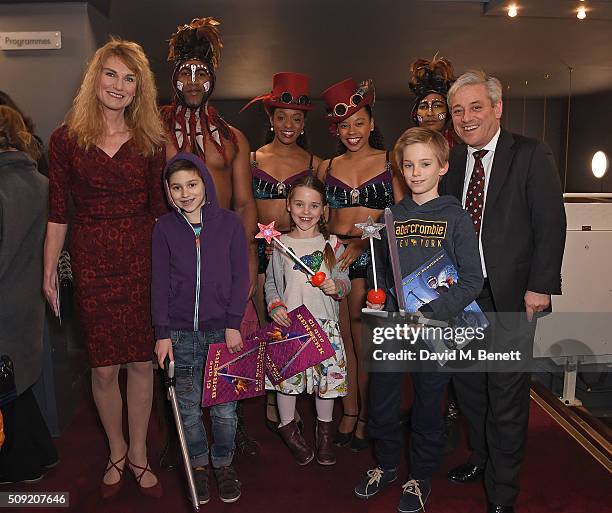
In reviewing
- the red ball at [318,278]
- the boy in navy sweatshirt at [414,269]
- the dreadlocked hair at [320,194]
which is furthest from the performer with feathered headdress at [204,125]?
the boy in navy sweatshirt at [414,269]

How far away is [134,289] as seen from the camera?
7.59ft

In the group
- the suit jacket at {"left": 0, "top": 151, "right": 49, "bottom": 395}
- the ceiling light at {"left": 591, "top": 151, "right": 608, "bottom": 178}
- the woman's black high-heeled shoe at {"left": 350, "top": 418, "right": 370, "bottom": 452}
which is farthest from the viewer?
the ceiling light at {"left": 591, "top": 151, "right": 608, "bottom": 178}

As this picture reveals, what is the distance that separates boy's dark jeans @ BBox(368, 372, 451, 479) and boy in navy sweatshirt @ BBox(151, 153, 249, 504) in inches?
23.1

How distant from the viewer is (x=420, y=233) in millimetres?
2117

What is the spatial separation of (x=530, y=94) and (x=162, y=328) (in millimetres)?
4346

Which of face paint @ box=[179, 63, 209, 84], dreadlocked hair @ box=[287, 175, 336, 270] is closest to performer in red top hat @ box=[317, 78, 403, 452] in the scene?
dreadlocked hair @ box=[287, 175, 336, 270]

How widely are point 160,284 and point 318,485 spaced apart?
3.64 feet

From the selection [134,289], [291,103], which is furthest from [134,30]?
[134,289]

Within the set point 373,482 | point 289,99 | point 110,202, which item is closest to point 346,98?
point 289,99

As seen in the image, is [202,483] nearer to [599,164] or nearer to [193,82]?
[193,82]

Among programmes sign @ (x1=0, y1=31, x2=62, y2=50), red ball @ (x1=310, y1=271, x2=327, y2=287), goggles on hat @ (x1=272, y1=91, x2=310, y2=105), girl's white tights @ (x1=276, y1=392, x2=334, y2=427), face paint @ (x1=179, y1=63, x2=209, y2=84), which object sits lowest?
girl's white tights @ (x1=276, y1=392, x2=334, y2=427)

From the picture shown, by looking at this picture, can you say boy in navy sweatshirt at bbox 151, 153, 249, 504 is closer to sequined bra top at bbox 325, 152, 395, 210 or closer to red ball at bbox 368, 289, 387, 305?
red ball at bbox 368, 289, 387, 305

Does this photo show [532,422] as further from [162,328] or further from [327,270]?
[162,328]

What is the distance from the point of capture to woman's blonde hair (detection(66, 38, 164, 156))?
2.23 metres
